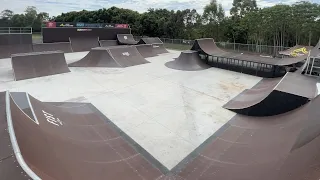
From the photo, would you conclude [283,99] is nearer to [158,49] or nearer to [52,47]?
[158,49]

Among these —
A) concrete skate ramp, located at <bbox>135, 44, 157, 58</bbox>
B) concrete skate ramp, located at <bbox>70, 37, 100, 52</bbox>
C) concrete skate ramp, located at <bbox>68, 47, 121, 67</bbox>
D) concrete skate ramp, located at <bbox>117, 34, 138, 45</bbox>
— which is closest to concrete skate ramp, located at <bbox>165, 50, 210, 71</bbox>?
concrete skate ramp, located at <bbox>68, 47, 121, 67</bbox>

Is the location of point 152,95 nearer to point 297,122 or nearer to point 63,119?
point 63,119

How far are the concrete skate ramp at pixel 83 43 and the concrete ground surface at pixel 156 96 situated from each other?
9873mm

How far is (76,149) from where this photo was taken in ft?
15.3

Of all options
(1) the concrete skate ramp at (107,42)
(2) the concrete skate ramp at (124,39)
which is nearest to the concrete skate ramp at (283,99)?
(1) the concrete skate ramp at (107,42)

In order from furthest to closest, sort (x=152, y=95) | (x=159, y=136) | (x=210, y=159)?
(x=152, y=95)
(x=159, y=136)
(x=210, y=159)

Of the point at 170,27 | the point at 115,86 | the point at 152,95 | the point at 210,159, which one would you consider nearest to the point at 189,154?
the point at 210,159

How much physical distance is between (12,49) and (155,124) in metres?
19.7

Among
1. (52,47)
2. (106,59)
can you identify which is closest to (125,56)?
(106,59)

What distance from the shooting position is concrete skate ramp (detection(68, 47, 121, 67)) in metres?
16.0

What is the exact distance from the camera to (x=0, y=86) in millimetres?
10586

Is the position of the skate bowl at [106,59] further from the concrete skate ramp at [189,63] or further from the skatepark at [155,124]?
the concrete skate ramp at [189,63]

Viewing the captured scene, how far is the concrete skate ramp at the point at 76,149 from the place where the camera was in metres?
3.26

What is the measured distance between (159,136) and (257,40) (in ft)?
82.5
